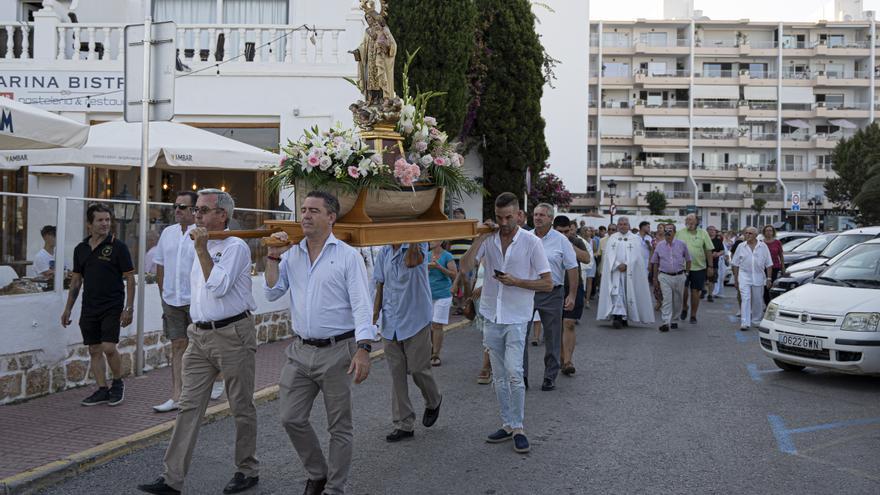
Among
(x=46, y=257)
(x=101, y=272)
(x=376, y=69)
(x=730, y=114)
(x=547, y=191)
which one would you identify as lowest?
(x=101, y=272)

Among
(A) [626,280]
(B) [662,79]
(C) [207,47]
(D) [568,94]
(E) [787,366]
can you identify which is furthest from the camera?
(B) [662,79]

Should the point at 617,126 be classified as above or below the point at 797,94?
below

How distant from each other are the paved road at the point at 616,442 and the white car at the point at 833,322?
0.34 metres

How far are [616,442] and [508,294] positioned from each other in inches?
61.6

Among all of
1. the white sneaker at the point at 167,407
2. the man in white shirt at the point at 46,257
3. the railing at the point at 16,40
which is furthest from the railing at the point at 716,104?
the white sneaker at the point at 167,407

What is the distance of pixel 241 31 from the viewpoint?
1683cm

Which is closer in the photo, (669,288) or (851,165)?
(669,288)

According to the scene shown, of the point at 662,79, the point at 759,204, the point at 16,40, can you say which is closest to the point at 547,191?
the point at 16,40

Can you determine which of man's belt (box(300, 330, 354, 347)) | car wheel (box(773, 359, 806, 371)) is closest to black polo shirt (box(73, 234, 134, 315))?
man's belt (box(300, 330, 354, 347))

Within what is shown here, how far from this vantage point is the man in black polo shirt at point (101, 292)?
791 cm

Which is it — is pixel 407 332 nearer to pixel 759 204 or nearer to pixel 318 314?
pixel 318 314

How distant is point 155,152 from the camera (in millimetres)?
11203

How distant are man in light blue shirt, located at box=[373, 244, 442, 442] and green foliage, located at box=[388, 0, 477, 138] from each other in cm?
1153

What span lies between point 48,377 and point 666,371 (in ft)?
24.1
